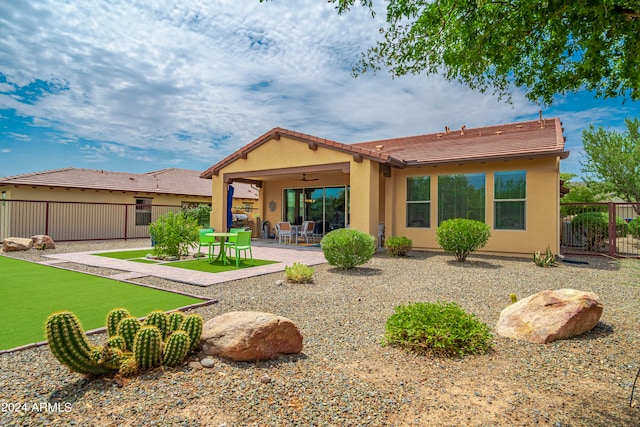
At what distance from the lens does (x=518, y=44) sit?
4465 millimetres

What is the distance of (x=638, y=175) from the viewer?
1862 centimetres

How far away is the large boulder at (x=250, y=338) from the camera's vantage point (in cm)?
335

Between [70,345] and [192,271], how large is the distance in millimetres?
6165

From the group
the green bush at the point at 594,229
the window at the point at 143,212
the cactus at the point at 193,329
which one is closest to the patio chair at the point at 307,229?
the window at the point at 143,212

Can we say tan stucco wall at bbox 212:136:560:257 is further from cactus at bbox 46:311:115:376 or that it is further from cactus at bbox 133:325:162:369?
cactus at bbox 46:311:115:376

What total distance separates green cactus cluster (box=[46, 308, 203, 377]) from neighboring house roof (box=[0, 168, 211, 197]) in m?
18.4

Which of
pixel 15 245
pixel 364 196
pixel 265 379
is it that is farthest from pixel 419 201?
pixel 15 245

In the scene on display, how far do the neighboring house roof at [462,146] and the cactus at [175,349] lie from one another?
382 inches

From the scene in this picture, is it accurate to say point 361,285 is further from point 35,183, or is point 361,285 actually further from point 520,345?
point 35,183

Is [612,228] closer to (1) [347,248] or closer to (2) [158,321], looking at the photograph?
(1) [347,248]

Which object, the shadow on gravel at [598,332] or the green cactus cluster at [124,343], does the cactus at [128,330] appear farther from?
the shadow on gravel at [598,332]

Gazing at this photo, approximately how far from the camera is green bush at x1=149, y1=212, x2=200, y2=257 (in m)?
11.0

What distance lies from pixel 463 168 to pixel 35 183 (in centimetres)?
1990

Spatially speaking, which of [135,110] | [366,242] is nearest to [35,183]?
[135,110]
